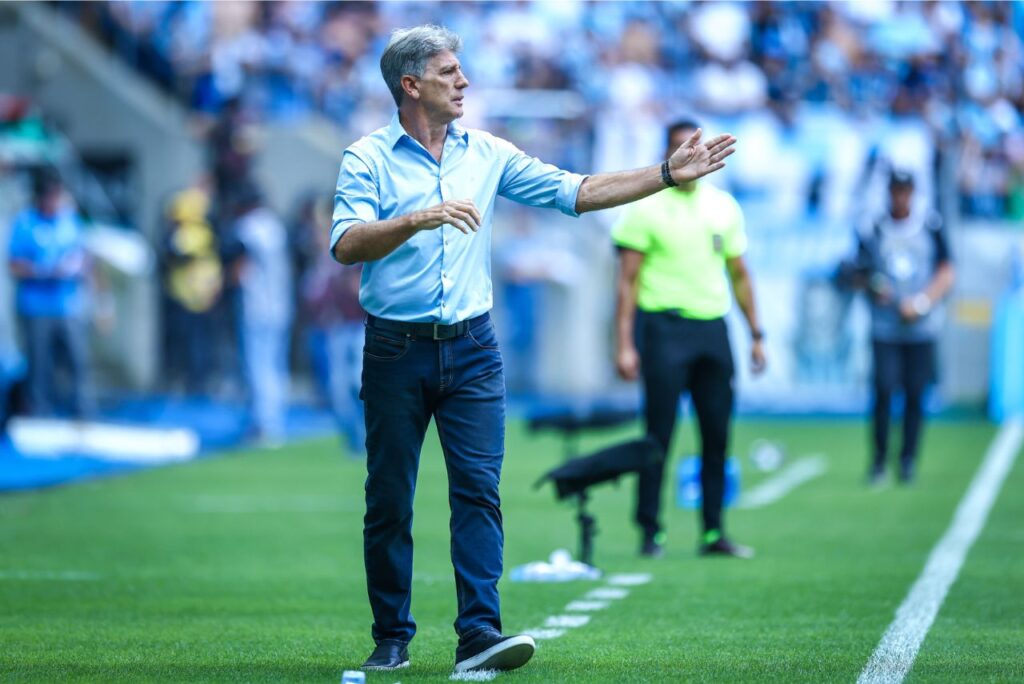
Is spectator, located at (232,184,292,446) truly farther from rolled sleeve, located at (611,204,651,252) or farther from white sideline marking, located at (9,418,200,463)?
rolled sleeve, located at (611,204,651,252)

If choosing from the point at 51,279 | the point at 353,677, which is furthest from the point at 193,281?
the point at 353,677

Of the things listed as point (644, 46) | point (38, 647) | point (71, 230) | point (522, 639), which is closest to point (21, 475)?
point (71, 230)

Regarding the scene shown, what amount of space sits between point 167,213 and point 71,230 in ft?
23.0

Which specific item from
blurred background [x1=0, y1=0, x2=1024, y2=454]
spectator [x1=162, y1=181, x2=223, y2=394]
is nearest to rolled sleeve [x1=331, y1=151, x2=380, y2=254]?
blurred background [x1=0, y1=0, x2=1024, y2=454]

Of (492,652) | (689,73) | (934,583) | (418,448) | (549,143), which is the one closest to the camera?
(492,652)

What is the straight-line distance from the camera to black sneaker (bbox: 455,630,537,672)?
6023 mm

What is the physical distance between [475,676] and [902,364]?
833 centimetres

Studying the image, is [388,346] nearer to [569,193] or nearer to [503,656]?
[569,193]

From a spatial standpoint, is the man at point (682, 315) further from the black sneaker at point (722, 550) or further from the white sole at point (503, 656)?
the white sole at point (503, 656)

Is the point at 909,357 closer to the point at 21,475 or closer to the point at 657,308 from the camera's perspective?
the point at 657,308

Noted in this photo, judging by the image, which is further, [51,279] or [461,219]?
[51,279]

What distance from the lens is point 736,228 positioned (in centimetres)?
971

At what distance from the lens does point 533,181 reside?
645cm

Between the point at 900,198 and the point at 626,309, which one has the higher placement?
the point at 900,198
